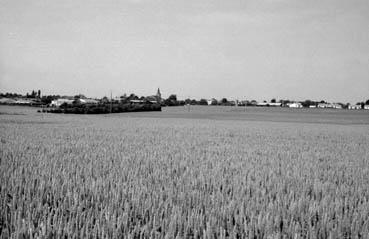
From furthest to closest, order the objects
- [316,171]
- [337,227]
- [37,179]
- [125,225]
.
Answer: [316,171], [37,179], [337,227], [125,225]

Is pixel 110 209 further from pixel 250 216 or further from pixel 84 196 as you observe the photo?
pixel 250 216

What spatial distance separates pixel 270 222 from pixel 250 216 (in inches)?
17.9

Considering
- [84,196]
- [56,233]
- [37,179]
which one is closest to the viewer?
[56,233]

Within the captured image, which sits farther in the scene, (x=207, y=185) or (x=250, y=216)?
(x=207, y=185)

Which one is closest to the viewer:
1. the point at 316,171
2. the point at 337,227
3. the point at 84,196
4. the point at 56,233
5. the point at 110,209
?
the point at 56,233

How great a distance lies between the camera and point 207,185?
278 inches

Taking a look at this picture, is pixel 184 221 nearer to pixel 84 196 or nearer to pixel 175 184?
pixel 84 196

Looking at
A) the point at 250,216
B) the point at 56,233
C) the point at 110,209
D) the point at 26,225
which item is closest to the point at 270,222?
the point at 250,216

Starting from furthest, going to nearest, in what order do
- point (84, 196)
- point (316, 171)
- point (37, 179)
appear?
point (316, 171), point (37, 179), point (84, 196)

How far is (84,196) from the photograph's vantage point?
18.9 ft

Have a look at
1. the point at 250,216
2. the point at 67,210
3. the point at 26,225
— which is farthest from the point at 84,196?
the point at 250,216

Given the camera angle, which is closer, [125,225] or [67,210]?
[125,225]

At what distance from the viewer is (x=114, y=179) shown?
7.37 m

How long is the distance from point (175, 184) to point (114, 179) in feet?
3.99
